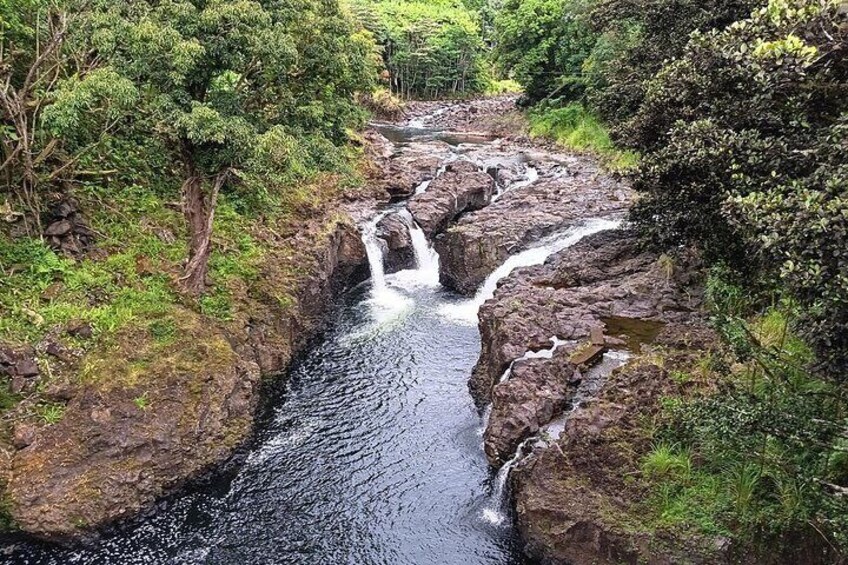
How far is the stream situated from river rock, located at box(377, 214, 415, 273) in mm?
6270

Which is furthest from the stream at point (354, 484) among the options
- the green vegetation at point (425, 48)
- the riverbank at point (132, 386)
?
the green vegetation at point (425, 48)

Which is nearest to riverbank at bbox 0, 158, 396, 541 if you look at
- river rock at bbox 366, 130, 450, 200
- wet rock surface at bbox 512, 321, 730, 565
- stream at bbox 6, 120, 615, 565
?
stream at bbox 6, 120, 615, 565

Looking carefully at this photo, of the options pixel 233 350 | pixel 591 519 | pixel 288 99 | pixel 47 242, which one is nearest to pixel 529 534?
pixel 591 519

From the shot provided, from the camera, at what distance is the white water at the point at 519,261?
2364 centimetres

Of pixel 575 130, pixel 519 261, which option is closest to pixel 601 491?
pixel 519 261

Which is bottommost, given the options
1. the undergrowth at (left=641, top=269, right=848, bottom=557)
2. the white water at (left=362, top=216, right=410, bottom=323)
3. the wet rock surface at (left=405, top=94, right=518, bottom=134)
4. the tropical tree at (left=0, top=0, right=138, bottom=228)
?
the undergrowth at (left=641, top=269, right=848, bottom=557)

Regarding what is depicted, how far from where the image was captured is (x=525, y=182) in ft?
119

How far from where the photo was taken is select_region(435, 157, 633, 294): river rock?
2503cm

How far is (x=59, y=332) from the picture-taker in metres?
14.5

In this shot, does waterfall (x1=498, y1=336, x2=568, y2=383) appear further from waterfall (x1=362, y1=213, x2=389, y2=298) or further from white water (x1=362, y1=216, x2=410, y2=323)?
waterfall (x1=362, y1=213, x2=389, y2=298)

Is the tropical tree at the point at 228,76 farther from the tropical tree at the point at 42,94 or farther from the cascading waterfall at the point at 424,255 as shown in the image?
the cascading waterfall at the point at 424,255

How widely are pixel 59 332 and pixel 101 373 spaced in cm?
151

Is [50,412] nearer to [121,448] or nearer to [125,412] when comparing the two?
[125,412]

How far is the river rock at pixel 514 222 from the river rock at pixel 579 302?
4328mm
